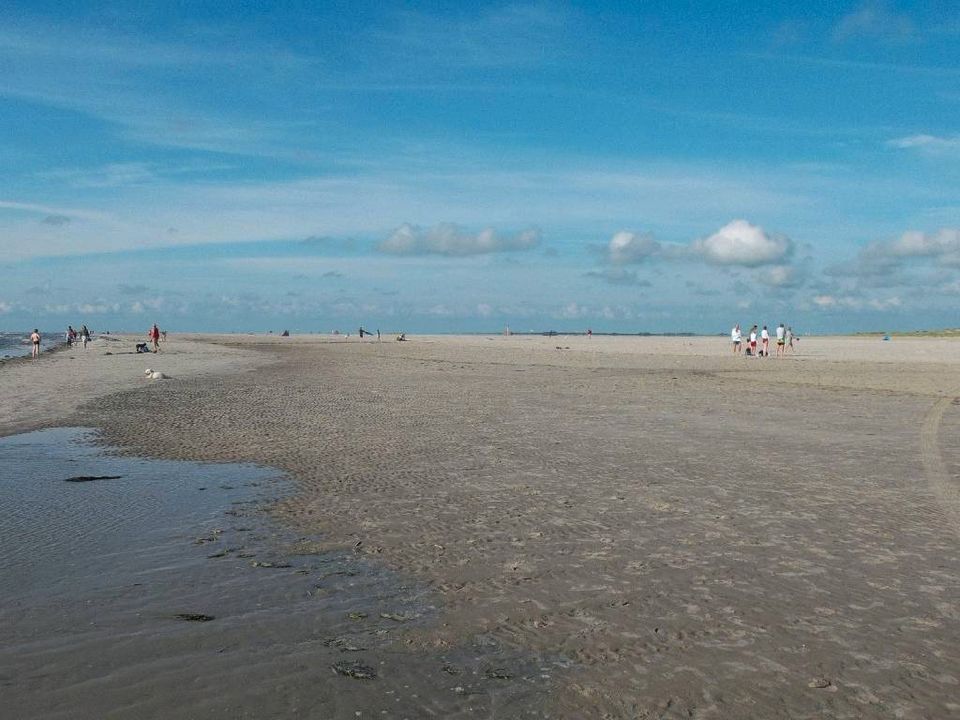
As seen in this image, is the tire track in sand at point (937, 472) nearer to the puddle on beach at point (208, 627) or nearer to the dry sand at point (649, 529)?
the dry sand at point (649, 529)

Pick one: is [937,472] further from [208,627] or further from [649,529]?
[208,627]

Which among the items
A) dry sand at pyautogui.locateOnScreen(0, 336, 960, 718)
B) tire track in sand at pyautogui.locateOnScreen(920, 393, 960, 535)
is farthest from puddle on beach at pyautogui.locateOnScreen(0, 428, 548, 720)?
tire track in sand at pyautogui.locateOnScreen(920, 393, 960, 535)

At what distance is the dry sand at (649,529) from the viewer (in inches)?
216

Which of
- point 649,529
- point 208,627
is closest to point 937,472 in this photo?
point 649,529

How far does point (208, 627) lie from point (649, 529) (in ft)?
16.9

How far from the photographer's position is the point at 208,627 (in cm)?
622

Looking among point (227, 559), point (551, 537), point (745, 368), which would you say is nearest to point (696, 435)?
point (551, 537)

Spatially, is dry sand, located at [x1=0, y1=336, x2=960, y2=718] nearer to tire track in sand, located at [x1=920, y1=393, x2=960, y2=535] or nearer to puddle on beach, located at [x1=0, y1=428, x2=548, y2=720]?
tire track in sand, located at [x1=920, y1=393, x2=960, y2=535]

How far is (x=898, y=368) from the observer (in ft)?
135

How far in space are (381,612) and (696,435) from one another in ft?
38.7

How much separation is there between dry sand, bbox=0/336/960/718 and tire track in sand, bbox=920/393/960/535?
6 cm

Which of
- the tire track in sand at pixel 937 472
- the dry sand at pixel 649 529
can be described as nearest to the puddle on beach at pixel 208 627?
the dry sand at pixel 649 529

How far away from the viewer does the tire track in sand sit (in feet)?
33.4

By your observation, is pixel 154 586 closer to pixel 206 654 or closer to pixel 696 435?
pixel 206 654
